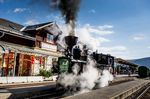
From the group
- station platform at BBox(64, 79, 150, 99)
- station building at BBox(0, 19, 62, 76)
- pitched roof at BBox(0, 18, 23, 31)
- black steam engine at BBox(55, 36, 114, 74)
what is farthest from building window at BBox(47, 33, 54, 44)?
station platform at BBox(64, 79, 150, 99)

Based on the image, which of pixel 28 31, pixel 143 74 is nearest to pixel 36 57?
pixel 28 31

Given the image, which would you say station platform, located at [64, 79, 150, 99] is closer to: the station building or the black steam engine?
the black steam engine

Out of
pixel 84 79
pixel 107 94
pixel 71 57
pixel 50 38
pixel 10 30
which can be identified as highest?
pixel 50 38

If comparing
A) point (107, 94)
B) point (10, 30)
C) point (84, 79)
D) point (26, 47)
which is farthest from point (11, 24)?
point (107, 94)

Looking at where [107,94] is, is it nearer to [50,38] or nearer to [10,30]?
[10,30]

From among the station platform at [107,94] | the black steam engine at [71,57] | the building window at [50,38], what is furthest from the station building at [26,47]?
the station platform at [107,94]

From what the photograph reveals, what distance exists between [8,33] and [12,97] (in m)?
15.1

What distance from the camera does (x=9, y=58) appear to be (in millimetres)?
26656

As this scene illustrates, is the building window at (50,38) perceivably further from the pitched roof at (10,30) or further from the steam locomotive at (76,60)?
the steam locomotive at (76,60)

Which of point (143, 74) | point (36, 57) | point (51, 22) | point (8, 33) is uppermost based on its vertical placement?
point (51, 22)

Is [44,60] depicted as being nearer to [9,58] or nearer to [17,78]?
[9,58]

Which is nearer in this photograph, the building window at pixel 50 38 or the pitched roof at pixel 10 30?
the pitched roof at pixel 10 30

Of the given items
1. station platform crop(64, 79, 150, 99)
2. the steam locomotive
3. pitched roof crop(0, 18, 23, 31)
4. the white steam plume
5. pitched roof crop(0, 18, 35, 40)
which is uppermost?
pitched roof crop(0, 18, 23, 31)

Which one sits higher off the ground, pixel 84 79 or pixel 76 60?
pixel 76 60
